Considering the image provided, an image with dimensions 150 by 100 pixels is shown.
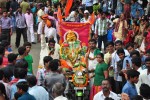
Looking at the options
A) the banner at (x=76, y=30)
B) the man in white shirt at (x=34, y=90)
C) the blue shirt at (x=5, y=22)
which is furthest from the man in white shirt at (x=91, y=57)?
the blue shirt at (x=5, y=22)

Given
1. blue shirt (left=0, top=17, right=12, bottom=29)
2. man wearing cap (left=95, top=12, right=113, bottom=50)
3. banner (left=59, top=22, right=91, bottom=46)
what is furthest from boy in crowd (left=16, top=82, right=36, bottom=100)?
blue shirt (left=0, top=17, right=12, bottom=29)

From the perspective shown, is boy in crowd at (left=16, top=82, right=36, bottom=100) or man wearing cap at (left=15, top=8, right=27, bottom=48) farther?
man wearing cap at (left=15, top=8, right=27, bottom=48)

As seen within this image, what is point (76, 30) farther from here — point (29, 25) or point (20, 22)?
point (29, 25)

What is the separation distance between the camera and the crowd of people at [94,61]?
27.0 ft

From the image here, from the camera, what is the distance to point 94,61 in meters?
11.0

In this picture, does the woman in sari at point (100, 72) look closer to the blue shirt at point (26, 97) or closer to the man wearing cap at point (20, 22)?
the blue shirt at point (26, 97)

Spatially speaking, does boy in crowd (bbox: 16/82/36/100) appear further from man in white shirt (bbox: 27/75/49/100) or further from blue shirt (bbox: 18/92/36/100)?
man in white shirt (bbox: 27/75/49/100)

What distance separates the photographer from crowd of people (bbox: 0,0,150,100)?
27.0 ft

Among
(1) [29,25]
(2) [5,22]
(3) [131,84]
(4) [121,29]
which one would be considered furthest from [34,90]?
(1) [29,25]

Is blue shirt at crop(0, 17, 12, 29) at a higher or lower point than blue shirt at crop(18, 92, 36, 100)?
higher

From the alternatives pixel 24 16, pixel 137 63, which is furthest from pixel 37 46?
pixel 137 63

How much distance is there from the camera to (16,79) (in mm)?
8523

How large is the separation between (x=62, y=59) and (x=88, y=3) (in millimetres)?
9340

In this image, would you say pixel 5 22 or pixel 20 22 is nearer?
pixel 5 22
